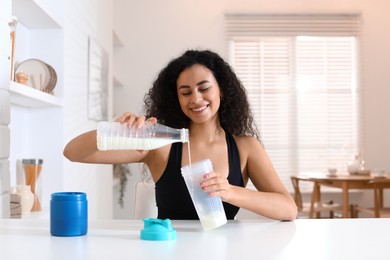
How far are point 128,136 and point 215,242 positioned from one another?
380 millimetres

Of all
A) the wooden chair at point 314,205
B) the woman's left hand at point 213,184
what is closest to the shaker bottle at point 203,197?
the woman's left hand at point 213,184

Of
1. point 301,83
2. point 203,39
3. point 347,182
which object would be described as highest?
point 203,39

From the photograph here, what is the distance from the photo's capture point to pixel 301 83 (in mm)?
5578

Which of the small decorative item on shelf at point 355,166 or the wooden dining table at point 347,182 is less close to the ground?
the small decorative item on shelf at point 355,166

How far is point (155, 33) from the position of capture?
18.1 feet

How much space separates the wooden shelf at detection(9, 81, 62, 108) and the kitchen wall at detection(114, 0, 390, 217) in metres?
3.03

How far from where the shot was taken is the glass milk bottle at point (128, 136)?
4.17 ft

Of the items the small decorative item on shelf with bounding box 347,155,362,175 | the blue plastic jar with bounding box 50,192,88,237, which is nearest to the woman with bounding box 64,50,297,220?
the blue plastic jar with bounding box 50,192,88,237

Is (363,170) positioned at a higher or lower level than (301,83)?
lower

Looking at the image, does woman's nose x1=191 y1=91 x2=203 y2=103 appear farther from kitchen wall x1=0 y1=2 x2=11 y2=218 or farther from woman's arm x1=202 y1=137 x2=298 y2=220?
kitchen wall x1=0 y1=2 x2=11 y2=218

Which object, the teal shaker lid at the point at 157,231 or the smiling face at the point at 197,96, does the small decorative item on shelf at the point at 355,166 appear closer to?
the smiling face at the point at 197,96

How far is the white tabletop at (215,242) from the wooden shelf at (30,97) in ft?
1.99

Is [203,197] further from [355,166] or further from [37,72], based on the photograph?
[355,166]

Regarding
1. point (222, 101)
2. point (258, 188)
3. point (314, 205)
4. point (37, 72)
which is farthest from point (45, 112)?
point (314, 205)
